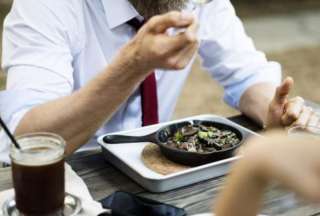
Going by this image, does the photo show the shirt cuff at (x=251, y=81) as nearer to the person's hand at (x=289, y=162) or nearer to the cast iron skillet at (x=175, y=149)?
the cast iron skillet at (x=175, y=149)

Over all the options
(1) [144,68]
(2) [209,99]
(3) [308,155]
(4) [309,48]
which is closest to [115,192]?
(1) [144,68]

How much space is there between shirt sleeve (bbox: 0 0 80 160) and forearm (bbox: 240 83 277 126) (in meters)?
0.49

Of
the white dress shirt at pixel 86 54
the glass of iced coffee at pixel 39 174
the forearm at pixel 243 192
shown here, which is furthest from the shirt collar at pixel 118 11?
the forearm at pixel 243 192

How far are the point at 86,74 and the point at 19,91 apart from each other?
266 mm

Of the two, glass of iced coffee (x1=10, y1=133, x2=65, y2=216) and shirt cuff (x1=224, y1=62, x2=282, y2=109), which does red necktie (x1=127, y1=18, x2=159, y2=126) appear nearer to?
shirt cuff (x1=224, y1=62, x2=282, y2=109)

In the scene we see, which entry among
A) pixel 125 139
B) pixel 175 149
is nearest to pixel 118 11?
pixel 125 139

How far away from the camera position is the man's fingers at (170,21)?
1118 millimetres

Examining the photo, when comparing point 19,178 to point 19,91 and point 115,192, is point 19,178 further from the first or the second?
point 19,91

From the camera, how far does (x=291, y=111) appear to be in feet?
4.60

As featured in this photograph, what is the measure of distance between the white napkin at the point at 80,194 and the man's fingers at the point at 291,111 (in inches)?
20.7

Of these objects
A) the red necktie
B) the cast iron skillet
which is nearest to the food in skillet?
the cast iron skillet

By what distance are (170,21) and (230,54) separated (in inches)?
27.3

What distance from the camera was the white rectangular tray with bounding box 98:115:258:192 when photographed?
45.4 inches

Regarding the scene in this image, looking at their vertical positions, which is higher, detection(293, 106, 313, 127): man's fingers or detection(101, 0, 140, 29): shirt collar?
detection(101, 0, 140, 29): shirt collar
